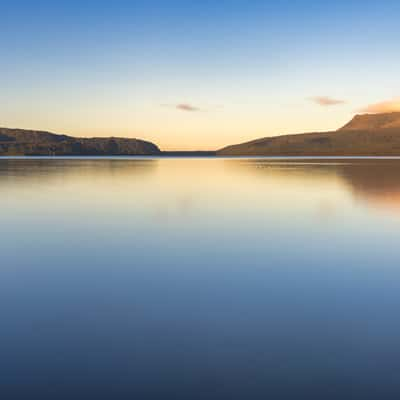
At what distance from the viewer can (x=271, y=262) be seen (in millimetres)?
10484

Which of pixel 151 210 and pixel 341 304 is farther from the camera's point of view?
pixel 151 210

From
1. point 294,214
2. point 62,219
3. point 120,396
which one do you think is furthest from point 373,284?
point 62,219

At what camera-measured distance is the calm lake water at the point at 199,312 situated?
4703 mm

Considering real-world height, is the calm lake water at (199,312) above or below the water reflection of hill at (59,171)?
above

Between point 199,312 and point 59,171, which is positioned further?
point 59,171

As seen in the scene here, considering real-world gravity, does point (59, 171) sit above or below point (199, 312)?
below

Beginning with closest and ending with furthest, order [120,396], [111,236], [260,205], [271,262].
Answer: [120,396]
[271,262]
[111,236]
[260,205]

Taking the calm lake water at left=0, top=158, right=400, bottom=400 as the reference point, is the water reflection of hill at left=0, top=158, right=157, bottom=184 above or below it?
below

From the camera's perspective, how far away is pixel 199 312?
6.84m

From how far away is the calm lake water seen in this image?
15.4 ft

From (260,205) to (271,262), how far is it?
1240cm

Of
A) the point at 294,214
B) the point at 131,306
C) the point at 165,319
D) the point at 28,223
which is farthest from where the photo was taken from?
the point at 294,214

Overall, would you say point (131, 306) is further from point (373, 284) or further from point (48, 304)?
point (373, 284)

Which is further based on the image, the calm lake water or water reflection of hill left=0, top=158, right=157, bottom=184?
water reflection of hill left=0, top=158, right=157, bottom=184
